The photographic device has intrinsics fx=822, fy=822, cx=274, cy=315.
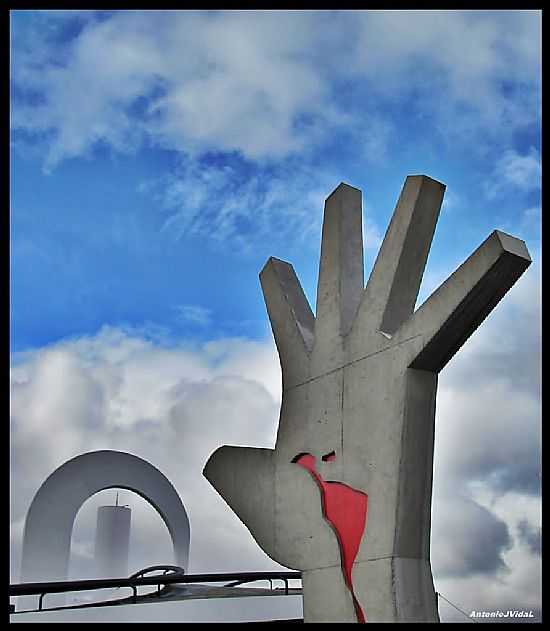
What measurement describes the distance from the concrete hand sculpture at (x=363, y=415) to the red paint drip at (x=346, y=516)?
0.01 m

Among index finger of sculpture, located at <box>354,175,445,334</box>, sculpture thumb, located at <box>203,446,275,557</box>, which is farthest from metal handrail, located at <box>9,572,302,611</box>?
index finger of sculpture, located at <box>354,175,445,334</box>

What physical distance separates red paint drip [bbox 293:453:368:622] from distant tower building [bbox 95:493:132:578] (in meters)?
11.0

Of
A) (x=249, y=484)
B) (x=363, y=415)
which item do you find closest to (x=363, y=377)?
(x=363, y=415)

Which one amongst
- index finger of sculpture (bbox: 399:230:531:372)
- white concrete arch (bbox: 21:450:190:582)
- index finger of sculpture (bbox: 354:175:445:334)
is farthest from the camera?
white concrete arch (bbox: 21:450:190:582)

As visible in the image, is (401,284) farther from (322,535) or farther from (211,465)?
(211,465)

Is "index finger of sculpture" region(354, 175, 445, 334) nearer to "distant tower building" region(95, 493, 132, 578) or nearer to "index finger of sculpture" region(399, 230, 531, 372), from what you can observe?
"index finger of sculpture" region(399, 230, 531, 372)

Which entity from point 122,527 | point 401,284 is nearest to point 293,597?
point 401,284

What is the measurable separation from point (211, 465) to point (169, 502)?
20.1 ft

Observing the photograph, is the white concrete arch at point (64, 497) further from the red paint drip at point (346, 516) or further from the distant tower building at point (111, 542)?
the red paint drip at point (346, 516)

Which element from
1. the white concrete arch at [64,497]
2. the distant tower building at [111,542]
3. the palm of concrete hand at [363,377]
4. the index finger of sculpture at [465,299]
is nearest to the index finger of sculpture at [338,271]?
the palm of concrete hand at [363,377]

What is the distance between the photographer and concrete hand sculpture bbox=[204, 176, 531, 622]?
20.8ft

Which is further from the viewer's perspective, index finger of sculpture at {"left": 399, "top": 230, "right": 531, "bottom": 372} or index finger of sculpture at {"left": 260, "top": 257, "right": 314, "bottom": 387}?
index finger of sculpture at {"left": 260, "top": 257, "right": 314, "bottom": 387}

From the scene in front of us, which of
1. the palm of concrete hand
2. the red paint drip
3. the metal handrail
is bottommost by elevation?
the metal handrail
